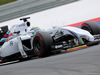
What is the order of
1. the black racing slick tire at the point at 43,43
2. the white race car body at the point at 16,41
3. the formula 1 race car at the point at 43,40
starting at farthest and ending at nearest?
the white race car body at the point at 16,41 → the formula 1 race car at the point at 43,40 → the black racing slick tire at the point at 43,43

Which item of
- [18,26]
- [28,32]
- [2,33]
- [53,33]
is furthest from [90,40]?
[2,33]

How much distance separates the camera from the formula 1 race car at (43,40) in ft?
22.4

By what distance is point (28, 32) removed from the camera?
7.93 m

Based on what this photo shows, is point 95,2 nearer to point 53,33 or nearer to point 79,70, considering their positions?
point 53,33

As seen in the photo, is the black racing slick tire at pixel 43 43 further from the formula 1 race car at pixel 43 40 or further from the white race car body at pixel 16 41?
the white race car body at pixel 16 41

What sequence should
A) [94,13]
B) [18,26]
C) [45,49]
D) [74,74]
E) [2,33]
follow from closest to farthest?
[74,74]
[45,49]
[18,26]
[2,33]
[94,13]

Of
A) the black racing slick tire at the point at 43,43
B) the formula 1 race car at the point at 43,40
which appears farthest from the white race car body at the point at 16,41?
the black racing slick tire at the point at 43,43

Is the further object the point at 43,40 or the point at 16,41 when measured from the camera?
the point at 16,41

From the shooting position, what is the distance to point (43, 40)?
6.70 metres

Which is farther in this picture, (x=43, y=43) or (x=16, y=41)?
(x=16, y=41)

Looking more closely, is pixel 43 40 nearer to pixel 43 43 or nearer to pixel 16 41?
pixel 43 43

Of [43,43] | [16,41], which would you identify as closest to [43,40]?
[43,43]

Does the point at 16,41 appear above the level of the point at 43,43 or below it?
above

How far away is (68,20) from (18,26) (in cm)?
480
